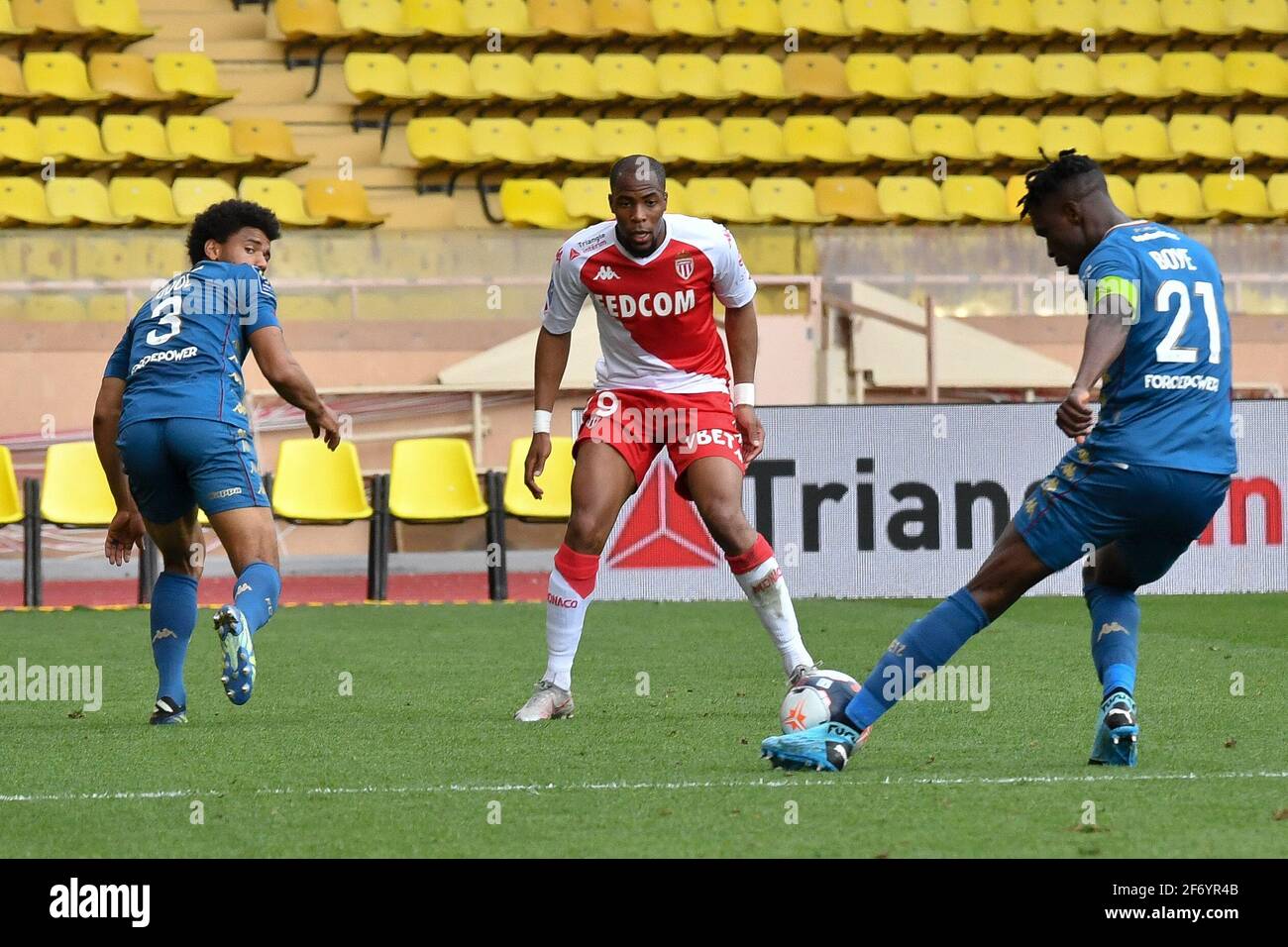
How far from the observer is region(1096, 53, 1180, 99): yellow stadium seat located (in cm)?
2159

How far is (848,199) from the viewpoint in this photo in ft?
64.3

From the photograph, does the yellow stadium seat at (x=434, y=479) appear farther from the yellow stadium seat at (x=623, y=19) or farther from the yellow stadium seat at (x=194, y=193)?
the yellow stadium seat at (x=623, y=19)

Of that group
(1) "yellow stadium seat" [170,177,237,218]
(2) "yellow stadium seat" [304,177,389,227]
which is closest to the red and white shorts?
(1) "yellow stadium seat" [170,177,237,218]

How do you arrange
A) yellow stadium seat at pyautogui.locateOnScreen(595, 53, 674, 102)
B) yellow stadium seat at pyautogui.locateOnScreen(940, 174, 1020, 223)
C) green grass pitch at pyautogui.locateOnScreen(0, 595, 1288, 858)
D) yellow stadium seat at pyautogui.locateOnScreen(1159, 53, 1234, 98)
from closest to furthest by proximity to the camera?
green grass pitch at pyautogui.locateOnScreen(0, 595, 1288, 858), yellow stadium seat at pyautogui.locateOnScreen(940, 174, 1020, 223), yellow stadium seat at pyautogui.locateOnScreen(595, 53, 674, 102), yellow stadium seat at pyautogui.locateOnScreen(1159, 53, 1234, 98)

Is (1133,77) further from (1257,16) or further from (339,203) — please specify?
(339,203)

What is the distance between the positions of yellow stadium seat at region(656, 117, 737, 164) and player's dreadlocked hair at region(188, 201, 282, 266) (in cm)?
1345

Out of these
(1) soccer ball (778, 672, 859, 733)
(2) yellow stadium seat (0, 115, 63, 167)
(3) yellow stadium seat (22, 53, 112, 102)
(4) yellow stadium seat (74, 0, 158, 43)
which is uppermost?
(4) yellow stadium seat (74, 0, 158, 43)

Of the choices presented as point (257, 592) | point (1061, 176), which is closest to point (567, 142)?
point (257, 592)

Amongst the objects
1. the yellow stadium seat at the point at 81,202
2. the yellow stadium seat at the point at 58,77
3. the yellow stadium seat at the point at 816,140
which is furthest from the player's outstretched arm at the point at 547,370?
the yellow stadium seat at the point at 58,77

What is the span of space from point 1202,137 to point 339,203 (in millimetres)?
9554

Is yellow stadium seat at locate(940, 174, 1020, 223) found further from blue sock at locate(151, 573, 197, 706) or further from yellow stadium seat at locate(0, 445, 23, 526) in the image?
blue sock at locate(151, 573, 197, 706)

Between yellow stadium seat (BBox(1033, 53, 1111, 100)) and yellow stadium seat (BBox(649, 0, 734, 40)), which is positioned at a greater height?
yellow stadium seat (BBox(649, 0, 734, 40))

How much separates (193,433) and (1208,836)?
358 centimetres

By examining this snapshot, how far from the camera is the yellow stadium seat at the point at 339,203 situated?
61.1ft
